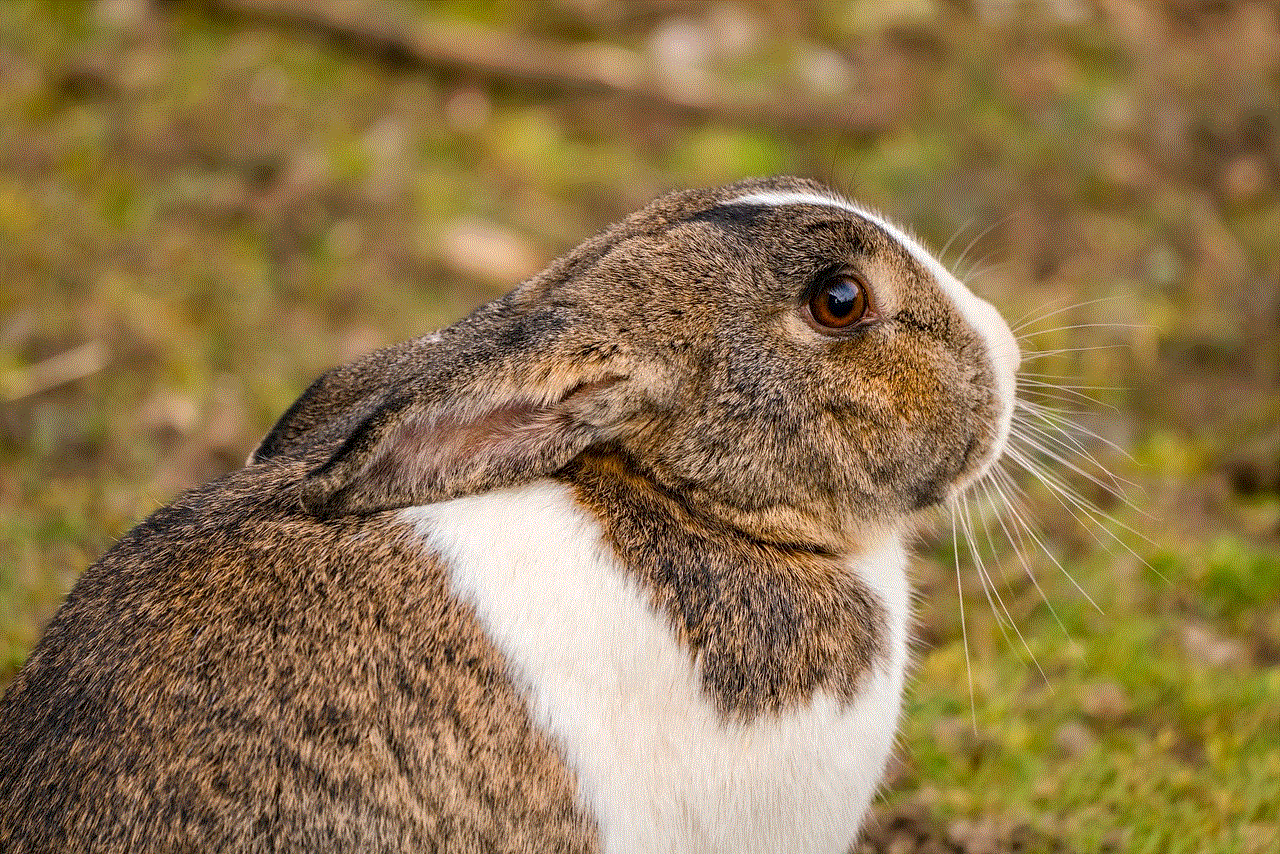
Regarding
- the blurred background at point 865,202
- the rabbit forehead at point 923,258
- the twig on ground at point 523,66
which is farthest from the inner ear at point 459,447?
the twig on ground at point 523,66

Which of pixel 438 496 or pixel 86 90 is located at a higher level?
pixel 438 496

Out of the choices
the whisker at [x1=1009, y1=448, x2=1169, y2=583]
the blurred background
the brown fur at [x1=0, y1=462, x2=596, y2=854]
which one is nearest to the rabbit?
the brown fur at [x1=0, y1=462, x2=596, y2=854]

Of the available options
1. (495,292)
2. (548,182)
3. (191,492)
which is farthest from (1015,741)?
(548,182)

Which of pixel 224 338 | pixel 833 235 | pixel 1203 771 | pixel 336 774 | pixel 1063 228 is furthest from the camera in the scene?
pixel 1063 228

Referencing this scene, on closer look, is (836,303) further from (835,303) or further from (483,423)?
(483,423)

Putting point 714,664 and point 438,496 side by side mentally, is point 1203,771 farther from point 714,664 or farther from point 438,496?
point 438,496

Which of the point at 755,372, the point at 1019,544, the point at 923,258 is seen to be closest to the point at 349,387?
the point at 755,372

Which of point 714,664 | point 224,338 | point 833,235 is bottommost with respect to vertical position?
point 224,338
